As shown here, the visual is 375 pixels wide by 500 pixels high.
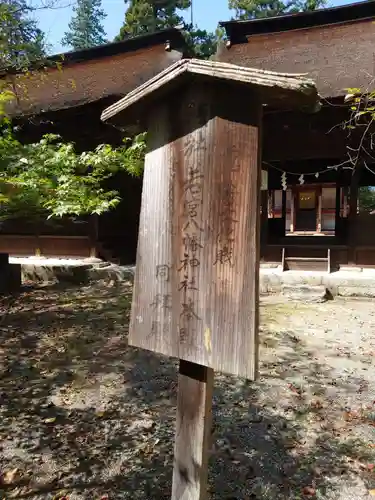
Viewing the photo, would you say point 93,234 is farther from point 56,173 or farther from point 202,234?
point 202,234

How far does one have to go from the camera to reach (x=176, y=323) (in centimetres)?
182

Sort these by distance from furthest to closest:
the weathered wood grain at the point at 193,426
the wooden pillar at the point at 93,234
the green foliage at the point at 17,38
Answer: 1. the wooden pillar at the point at 93,234
2. the green foliage at the point at 17,38
3. the weathered wood grain at the point at 193,426

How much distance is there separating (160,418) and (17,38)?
161 inches

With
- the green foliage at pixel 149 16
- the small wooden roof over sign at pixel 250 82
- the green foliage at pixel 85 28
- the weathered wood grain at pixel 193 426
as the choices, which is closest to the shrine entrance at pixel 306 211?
the small wooden roof over sign at pixel 250 82

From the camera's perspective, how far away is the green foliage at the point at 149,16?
28.1 metres

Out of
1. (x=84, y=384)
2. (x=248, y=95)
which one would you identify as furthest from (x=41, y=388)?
(x=248, y=95)

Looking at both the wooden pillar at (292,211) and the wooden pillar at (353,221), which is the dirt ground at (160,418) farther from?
the wooden pillar at (292,211)

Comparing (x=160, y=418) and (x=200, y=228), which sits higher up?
(x=200, y=228)

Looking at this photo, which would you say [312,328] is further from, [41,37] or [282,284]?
[41,37]

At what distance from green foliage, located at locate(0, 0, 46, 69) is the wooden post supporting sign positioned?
223cm

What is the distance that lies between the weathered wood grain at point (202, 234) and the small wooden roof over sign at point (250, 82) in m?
0.08

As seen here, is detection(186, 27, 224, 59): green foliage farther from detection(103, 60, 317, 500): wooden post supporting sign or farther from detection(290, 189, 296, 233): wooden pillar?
detection(103, 60, 317, 500): wooden post supporting sign

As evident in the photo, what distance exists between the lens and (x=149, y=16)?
28734mm

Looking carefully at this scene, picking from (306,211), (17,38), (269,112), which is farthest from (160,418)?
(306,211)
